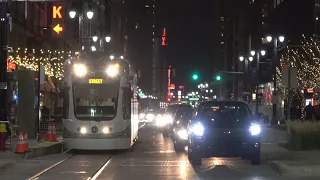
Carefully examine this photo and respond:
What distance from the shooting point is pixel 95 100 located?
19859mm

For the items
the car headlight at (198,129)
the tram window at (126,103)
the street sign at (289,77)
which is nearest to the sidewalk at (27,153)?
the tram window at (126,103)

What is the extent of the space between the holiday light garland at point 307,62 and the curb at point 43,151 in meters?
22.8

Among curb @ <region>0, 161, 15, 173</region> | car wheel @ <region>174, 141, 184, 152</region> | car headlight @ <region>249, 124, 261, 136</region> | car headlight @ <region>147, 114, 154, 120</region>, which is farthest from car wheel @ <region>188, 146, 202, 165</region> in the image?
car headlight @ <region>147, 114, 154, 120</region>

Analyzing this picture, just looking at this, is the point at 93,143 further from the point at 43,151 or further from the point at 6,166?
the point at 6,166

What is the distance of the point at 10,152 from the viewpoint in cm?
1859

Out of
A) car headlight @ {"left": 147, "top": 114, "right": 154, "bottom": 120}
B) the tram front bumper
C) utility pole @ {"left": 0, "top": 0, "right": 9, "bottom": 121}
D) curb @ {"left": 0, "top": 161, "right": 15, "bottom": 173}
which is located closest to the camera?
curb @ {"left": 0, "top": 161, "right": 15, "bottom": 173}

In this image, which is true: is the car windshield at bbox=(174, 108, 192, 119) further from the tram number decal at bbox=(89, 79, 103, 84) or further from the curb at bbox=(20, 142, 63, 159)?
the tram number decal at bbox=(89, 79, 103, 84)

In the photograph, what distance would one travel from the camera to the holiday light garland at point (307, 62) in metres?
40.1

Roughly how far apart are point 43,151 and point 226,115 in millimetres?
7413

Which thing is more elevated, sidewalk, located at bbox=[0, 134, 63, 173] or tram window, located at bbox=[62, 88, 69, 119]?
tram window, located at bbox=[62, 88, 69, 119]

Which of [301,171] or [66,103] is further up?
[66,103]

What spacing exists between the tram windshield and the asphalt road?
5.00 feet

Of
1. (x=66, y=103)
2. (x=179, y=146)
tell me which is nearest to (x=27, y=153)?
(x=66, y=103)

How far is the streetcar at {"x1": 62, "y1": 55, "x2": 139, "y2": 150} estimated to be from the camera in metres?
19.4
